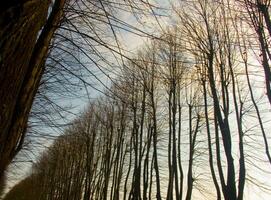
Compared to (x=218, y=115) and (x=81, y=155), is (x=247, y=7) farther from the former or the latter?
(x=81, y=155)

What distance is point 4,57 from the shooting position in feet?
7.07

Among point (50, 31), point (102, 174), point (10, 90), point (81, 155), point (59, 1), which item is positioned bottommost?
point (10, 90)

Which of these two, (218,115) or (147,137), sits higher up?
(147,137)

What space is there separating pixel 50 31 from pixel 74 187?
3480 centimetres

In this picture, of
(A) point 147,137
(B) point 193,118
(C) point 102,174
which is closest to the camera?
(B) point 193,118

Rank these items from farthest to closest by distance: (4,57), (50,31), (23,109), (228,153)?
(228,153)
(50,31)
(23,109)
(4,57)

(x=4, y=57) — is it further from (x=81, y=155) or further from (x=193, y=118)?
(x=81, y=155)

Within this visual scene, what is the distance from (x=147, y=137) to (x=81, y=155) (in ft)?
42.6

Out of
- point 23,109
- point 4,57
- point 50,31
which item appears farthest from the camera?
point 50,31

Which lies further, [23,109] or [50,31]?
[50,31]

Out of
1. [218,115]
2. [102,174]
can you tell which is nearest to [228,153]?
[218,115]

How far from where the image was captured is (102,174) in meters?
31.0

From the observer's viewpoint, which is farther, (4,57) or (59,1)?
(59,1)

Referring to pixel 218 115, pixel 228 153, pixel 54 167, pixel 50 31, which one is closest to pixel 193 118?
pixel 218 115
